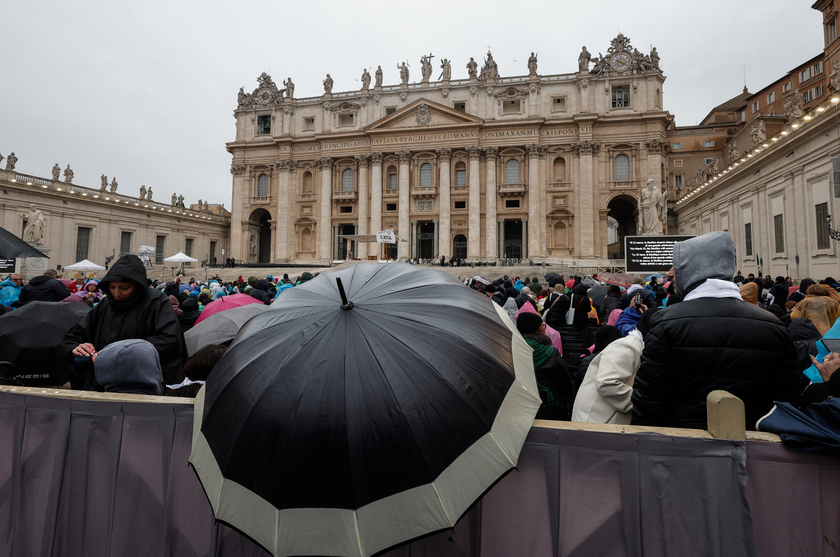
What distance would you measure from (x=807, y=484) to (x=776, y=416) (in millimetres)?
284

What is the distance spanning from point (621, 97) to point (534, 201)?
11.9 meters

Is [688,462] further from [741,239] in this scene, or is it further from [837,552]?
[741,239]

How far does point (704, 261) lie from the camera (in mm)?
2184

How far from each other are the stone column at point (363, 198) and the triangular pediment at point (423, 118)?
9.78 feet

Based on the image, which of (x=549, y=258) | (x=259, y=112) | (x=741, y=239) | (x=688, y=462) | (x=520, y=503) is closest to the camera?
(x=688, y=462)

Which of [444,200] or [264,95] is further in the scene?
[264,95]

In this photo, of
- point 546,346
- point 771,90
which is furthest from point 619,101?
point 546,346

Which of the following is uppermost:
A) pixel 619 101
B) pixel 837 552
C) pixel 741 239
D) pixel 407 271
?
pixel 619 101

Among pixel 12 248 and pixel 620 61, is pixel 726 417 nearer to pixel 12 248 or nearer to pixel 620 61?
pixel 12 248

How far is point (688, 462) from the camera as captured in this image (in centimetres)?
176

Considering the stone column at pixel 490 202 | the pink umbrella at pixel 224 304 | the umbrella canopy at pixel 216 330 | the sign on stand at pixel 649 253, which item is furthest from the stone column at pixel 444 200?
the umbrella canopy at pixel 216 330

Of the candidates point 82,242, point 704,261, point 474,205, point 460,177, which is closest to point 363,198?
point 460,177

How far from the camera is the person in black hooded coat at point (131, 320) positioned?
3328mm

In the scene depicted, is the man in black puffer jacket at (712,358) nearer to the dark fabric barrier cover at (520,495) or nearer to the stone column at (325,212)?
the dark fabric barrier cover at (520,495)
